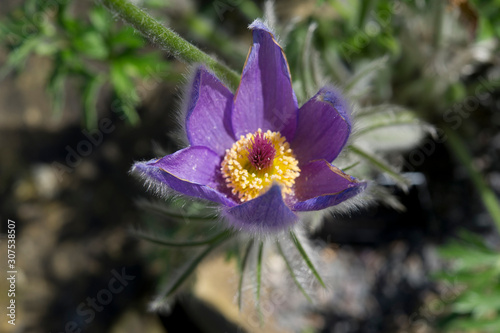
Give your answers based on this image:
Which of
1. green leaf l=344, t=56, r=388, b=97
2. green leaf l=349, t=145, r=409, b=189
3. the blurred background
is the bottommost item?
the blurred background

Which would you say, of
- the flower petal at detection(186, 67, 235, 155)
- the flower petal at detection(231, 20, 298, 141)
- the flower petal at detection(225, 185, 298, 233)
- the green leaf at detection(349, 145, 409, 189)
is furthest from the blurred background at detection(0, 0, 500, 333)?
the flower petal at detection(225, 185, 298, 233)

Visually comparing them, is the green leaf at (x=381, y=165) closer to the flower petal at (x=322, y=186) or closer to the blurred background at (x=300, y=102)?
the blurred background at (x=300, y=102)

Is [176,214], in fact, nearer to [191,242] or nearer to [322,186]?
[191,242]

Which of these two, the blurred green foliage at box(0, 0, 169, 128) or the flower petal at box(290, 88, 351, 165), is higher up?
the flower petal at box(290, 88, 351, 165)

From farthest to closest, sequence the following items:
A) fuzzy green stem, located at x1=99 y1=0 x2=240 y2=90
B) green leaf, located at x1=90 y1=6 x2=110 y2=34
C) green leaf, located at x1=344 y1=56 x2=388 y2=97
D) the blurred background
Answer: green leaf, located at x1=90 y1=6 x2=110 y2=34 < the blurred background < green leaf, located at x1=344 y1=56 x2=388 y2=97 < fuzzy green stem, located at x1=99 y1=0 x2=240 y2=90

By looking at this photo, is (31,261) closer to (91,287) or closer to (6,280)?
(6,280)

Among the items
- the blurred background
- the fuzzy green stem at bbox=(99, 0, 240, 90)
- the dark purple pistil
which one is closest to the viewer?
the fuzzy green stem at bbox=(99, 0, 240, 90)

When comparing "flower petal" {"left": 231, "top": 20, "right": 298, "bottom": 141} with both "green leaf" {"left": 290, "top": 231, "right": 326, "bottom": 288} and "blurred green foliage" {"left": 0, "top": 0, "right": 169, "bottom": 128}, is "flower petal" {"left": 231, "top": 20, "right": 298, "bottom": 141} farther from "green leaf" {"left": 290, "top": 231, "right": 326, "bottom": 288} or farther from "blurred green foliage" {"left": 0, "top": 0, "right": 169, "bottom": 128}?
"blurred green foliage" {"left": 0, "top": 0, "right": 169, "bottom": 128}

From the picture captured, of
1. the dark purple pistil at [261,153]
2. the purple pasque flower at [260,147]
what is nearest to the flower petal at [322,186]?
the purple pasque flower at [260,147]
